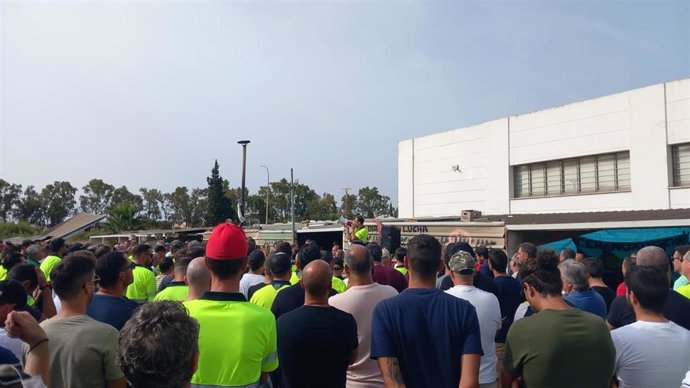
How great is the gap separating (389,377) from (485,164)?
23.9 meters

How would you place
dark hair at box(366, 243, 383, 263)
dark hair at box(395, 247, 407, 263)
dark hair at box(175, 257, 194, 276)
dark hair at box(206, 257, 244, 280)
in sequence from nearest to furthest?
dark hair at box(206, 257, 244, 280) → dark hair at box(175, 257, 194, 276) → dark hair at box(366, 243, 383, 263) → dark hair at box(395, 247, 407, 263)

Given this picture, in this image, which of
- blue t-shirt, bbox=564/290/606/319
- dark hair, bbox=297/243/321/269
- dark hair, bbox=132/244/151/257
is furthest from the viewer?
dark hair, bbox=132/244/151/257

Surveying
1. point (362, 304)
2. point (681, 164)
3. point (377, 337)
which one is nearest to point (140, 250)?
point (362, 304)

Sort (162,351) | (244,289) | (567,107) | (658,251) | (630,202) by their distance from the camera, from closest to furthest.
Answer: (162,351), (658,251), (244,289), (630,202), (567,107)

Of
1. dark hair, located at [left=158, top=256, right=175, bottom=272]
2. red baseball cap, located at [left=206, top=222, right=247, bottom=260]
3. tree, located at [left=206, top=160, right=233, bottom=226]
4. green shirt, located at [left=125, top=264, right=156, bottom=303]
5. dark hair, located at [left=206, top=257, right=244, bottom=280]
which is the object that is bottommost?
green shirt, located at [left=125, top=264, right=156, bottom=303]

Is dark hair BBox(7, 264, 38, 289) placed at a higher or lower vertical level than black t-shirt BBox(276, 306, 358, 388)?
higher

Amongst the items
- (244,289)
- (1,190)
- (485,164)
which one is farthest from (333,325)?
(1,190)

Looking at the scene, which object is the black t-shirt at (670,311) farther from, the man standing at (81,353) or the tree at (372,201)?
the tree at (372,201)

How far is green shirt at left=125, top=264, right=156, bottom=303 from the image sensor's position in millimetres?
6871

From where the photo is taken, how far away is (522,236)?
16.2m

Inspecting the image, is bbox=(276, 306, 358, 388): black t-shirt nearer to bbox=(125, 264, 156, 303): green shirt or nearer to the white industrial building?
bbox=(125, 264, 156, 303): green shirt

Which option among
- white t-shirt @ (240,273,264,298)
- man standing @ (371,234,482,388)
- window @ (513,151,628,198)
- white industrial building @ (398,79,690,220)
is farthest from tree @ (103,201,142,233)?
man standing @ (371,234,482,388)

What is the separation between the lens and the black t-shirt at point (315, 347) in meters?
3.46

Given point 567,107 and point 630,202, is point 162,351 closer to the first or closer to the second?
point 630,202
